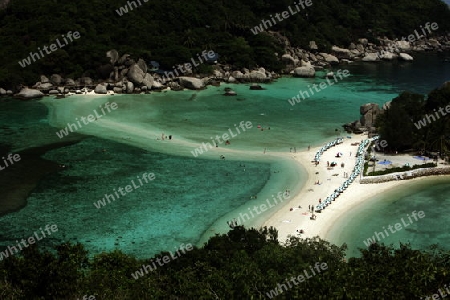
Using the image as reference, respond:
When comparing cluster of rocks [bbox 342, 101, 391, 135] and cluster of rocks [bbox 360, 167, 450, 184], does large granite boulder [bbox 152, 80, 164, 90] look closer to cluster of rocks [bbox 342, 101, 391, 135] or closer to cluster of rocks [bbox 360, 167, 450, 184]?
cluster of rocks [bbox 342, 101, 391, 135]

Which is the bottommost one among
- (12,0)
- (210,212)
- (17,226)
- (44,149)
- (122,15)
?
(210,212)

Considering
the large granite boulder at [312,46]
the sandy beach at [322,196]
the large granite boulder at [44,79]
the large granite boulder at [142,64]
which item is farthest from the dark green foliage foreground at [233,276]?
the large granite boulder at [312,46]

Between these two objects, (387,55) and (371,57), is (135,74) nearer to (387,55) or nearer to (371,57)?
(371,57)

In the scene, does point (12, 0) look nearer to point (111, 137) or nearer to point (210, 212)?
point (111, 137)

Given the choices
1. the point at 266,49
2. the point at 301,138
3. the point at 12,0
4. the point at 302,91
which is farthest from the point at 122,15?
the point at 301,138

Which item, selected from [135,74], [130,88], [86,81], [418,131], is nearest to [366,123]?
[418,131]

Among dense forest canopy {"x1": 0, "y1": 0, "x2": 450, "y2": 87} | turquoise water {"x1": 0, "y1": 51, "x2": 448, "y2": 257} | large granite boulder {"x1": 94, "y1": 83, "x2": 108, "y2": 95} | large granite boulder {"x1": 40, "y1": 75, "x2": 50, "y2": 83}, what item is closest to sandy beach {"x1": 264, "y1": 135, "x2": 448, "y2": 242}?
turquoise water {"x1": 0, "y1": 51, "x2": 448, "y2": 257}

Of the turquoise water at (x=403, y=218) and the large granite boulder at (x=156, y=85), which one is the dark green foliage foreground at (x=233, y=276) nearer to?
the turquoise water at (x=403, y=218)
